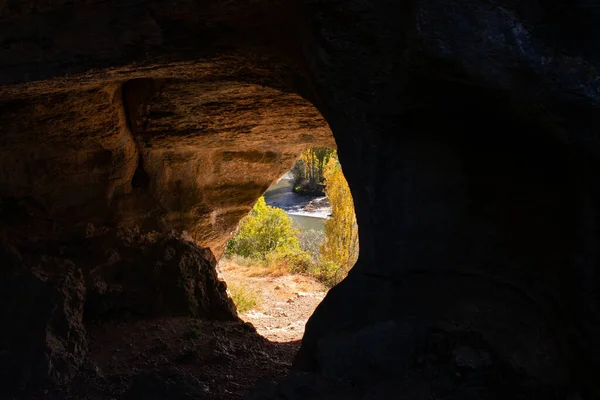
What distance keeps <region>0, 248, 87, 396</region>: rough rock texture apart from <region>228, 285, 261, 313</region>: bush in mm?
4959

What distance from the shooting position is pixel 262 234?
48.9 ft

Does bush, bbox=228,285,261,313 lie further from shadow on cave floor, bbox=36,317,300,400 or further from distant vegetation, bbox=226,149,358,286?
shadow on cave floor, bbox=36,317,300,400

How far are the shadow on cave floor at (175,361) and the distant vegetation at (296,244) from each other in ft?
26.1

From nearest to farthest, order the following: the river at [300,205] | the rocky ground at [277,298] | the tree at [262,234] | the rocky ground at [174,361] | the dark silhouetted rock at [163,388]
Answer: the dark silhouetted rock at [163,388], the rocky ground at [174,361], the rocky ground at [277,298], the tree at [262,234], the river at [300,205]

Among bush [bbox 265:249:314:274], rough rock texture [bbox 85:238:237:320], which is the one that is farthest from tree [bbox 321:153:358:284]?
rough rock texture [bbox 85:238:237:320]

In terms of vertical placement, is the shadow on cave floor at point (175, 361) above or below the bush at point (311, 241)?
above

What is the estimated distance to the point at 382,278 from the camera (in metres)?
2.88

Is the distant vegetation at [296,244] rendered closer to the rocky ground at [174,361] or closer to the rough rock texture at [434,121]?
the rocky ground at [174,361]

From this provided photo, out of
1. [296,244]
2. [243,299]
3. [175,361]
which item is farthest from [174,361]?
[296,244]

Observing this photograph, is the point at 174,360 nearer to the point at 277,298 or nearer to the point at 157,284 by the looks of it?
the point at 157,284

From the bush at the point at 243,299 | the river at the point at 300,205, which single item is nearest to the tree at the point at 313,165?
the river at the point at 300,205

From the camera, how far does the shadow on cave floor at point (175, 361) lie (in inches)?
123

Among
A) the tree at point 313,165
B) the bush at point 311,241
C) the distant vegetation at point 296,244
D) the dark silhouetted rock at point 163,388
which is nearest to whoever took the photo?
the dark silhouetted rock at point 163,388

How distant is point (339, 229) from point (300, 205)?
13.5 meters
